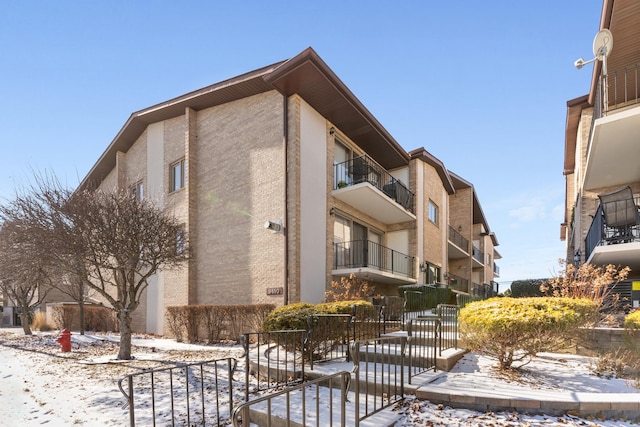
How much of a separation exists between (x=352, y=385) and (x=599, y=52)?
9.34 m

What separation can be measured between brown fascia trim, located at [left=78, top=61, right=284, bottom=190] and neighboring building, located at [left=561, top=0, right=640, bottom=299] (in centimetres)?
929

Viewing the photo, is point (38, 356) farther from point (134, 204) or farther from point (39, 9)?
point (39, 9)

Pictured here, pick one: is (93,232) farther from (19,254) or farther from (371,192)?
(371,192)

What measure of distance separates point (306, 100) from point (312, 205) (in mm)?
3798

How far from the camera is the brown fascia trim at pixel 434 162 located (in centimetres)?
1828

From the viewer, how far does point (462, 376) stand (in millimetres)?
5926

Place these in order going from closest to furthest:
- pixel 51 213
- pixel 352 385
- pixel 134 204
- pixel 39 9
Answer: pixel 352 385
pixel 39 9
pixel 51 213
pixel 134 204

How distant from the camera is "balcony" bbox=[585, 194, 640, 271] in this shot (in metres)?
8.51

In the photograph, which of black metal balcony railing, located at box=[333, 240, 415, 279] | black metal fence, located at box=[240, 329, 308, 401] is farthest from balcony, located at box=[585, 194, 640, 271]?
black metal fence, located at box=[240, 329, 308, 401]

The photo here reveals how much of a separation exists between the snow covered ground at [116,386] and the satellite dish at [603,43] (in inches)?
271

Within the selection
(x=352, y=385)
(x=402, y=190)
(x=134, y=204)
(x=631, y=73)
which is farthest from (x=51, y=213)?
(x=631, y=73)

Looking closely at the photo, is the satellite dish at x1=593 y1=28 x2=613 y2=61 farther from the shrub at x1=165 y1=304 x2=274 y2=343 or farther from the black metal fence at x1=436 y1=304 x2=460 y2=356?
the shrub at x1=165 y1=304 x2=274 y2=343

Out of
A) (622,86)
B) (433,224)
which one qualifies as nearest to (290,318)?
(622,86)

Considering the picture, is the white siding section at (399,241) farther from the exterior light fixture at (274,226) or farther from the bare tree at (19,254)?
the bare tree at (19,254)
